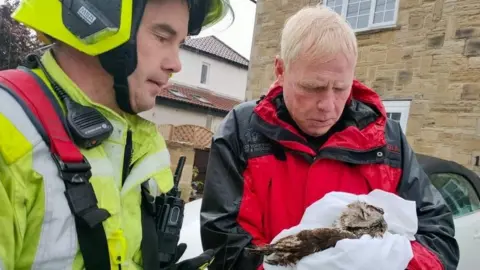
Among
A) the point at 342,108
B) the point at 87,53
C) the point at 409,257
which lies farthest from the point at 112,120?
the point at 409,257

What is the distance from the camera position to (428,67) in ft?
25.7

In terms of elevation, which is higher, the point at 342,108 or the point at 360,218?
the point at 342,108

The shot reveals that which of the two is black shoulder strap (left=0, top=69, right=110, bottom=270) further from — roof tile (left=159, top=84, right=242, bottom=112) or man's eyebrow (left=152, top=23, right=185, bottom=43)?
roof tile (left=159, top=84, right=242, bottom=112)

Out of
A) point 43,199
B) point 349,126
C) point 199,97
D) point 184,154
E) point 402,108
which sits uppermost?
point 199,97

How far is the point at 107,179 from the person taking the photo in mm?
1156

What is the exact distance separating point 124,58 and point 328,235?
2.53ft

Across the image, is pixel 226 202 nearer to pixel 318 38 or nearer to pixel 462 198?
pixel 318 38

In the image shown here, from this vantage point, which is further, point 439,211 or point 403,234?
point 439,211

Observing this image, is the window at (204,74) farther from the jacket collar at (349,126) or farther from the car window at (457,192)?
the jacket collar at (349,126)

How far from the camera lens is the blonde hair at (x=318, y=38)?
1.62 m

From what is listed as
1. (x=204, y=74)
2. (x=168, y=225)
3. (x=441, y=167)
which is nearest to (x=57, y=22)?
(x=168, y=225)

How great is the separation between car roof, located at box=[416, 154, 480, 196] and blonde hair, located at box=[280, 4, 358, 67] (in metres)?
1.83

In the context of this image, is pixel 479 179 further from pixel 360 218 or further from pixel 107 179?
pixel 107 179

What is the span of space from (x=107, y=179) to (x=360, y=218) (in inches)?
30.9
